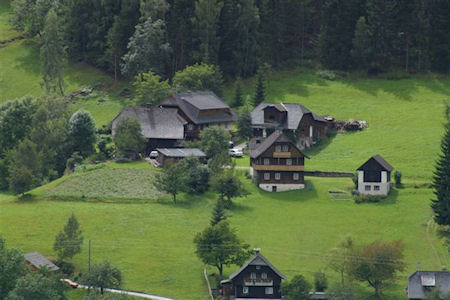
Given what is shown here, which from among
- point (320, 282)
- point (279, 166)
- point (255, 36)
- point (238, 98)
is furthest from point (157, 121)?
point (320, 282)

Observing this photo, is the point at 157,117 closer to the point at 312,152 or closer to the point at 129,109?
the point at 129,109

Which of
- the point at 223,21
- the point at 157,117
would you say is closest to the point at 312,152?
the point at 157,117

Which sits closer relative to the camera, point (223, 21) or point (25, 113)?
point (25, 113)

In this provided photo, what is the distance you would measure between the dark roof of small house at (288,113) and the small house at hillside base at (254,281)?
3774cm

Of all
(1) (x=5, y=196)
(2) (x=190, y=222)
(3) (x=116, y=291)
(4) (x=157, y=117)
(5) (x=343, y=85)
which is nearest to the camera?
(3) (x=116, y=291)

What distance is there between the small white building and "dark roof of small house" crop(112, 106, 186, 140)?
76.7ft

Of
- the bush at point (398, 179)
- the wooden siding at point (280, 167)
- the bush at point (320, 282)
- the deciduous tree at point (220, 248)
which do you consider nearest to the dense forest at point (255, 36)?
the wooden siding at point (280, 167)

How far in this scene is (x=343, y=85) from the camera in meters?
193

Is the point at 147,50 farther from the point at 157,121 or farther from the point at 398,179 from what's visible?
the point at 398,179

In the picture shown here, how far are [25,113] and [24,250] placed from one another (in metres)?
36.8

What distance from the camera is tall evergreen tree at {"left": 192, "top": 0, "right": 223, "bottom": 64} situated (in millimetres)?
194125

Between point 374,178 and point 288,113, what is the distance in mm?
20928

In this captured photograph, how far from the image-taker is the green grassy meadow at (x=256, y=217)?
5595 inches

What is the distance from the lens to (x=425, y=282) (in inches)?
5340
